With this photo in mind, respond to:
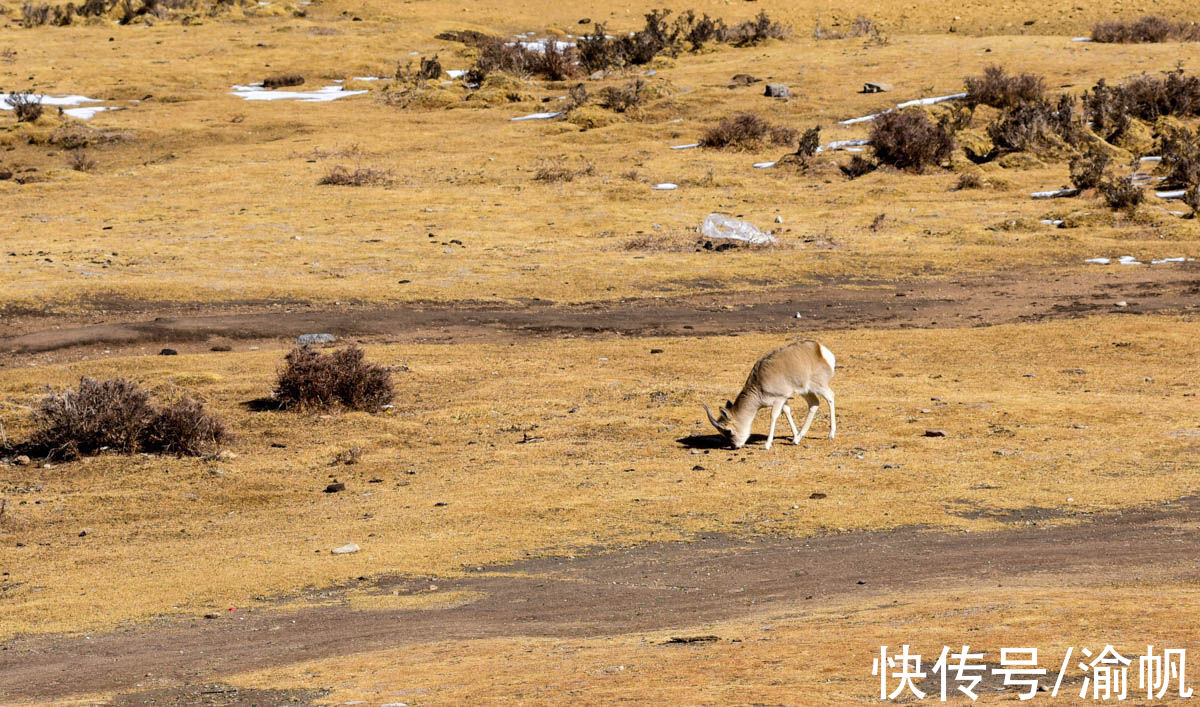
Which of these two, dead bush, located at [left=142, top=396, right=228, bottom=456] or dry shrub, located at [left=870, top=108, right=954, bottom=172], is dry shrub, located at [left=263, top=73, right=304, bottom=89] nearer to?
dry shrub, located at [left=870, top=108, right=954, bottom=172]

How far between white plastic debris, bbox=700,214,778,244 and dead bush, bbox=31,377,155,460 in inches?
665

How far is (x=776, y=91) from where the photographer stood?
46438mm

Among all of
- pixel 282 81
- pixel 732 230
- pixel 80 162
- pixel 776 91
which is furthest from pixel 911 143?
pixel 282 81

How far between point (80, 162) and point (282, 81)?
14.3m

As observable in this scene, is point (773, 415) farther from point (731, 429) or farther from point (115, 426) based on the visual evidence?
point (115, 426)

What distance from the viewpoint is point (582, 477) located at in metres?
15.3

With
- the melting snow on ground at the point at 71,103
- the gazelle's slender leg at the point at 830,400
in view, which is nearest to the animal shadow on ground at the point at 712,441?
the gazelle's slender leg at the point at 830,400

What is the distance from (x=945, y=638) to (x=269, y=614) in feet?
18.3

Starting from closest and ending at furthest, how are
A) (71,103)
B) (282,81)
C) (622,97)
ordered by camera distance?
1. (622,97)
2. (71,103)
3. (282,81)

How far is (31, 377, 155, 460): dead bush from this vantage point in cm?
1648

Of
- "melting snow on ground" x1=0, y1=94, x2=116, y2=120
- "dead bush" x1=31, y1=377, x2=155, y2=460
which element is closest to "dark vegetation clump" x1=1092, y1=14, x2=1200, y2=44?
"melting snow on ground" x1=0, y1=94, x2=116, y2=120

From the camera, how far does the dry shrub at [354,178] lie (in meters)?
37.5

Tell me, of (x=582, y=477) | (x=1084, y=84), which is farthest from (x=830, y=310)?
(x=1084, y=84)

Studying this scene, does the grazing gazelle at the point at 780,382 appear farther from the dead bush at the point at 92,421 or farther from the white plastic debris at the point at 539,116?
the white plastic debris at the point at 539,116
